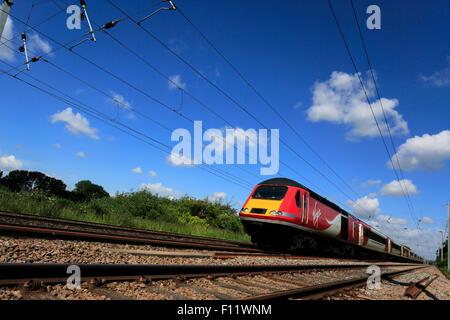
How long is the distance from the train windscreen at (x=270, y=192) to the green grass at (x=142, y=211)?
5372 mm

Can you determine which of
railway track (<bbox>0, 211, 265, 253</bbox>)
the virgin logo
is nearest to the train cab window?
the virgin logo

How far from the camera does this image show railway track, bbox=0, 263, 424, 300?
3.21m

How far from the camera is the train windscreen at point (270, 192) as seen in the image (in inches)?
512

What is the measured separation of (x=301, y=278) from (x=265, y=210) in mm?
5622

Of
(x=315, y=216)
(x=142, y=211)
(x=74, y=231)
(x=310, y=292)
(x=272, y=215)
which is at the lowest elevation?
(x=310, y=292)

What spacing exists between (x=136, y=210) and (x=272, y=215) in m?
12.9

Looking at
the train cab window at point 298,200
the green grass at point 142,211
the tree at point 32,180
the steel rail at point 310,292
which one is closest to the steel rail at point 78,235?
the steel rail at point 310,292

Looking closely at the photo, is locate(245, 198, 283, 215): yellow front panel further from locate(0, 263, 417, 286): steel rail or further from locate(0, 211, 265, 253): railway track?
locate(0, 263, 417, 286): steel rail

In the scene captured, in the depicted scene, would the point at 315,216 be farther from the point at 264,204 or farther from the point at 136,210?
the point at 136,210

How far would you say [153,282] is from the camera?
4.16 meters

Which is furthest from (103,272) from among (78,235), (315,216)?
(315,216)
